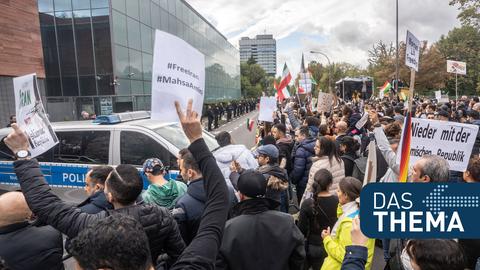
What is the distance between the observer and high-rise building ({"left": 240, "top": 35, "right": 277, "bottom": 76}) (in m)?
173

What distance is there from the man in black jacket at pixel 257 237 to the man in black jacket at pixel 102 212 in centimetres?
35

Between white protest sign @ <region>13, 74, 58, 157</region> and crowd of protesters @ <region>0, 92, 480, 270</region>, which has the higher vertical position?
white protest sign @ <region>13, 74, 58, 157</region>

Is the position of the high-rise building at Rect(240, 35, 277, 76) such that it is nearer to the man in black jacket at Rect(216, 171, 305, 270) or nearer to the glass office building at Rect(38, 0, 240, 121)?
the glass office building at Rect(38, 0, 240, 121)

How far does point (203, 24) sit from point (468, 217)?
45072 millimetres

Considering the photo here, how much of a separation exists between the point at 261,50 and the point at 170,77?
177 m

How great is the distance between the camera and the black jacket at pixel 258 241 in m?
2.52

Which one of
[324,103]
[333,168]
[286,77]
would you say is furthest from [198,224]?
[286,77]

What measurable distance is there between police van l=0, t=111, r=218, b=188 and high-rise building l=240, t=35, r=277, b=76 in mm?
169515

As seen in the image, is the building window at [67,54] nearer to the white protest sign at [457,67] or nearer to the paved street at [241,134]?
the paved street at [241,134]

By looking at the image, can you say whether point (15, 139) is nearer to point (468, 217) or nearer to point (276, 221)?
point (276, 221)

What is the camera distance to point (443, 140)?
365cm

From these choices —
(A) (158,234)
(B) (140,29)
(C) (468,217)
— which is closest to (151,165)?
(A) (158,234)

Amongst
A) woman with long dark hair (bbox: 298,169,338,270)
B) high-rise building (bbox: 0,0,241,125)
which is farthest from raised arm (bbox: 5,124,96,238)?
high-rise building (bbox: 0,0,241,125)
